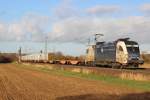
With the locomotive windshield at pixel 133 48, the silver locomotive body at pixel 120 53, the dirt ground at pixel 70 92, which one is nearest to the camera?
the dirt ground at pixel 70 92

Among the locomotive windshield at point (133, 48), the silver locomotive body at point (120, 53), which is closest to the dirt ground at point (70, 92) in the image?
the silver locomotive body at point (120, 53)

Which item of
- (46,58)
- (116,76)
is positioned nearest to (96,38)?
(116,76)

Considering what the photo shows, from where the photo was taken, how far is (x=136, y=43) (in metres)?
48.6

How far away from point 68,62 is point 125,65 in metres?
35.7

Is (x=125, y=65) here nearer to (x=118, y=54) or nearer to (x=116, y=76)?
(x=118, y=54)

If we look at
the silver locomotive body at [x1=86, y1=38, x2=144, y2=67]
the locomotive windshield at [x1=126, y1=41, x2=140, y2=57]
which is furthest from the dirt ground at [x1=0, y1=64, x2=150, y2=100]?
the locomotive windshield at [x1=126, y1=41, x2=140, y2=57]

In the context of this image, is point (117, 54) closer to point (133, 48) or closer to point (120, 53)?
point (120, 53)

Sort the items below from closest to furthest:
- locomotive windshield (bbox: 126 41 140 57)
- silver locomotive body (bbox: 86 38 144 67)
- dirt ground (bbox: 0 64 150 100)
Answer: dirt ground (bbox: 0 64 150 100), silver locomotive body (bbox: 86 38 144 67), locomotive windshield (bbox: 126 41 140 57)

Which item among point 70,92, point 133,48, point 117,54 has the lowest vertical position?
point 70,92

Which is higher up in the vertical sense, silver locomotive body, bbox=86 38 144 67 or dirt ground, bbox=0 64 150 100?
silver locomotive body, bbox=86 38 144 67

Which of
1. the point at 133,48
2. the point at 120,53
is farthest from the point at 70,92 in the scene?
the point at 120,53

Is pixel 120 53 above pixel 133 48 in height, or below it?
below

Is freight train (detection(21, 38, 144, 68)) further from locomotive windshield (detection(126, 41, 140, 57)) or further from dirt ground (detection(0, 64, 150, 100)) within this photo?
dirt ground (detection(0, 64, 150, 100))

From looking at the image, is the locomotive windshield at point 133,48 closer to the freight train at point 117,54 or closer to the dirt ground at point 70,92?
the freight train at point 117,54
